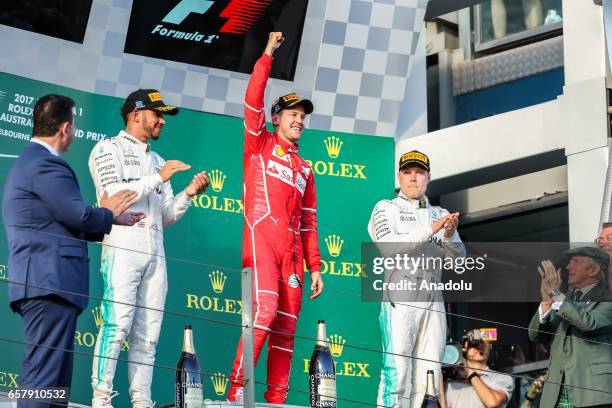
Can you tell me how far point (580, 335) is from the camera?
22.0 ft

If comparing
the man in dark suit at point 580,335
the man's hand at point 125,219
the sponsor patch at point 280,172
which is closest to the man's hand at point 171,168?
the man's hand at point 125,219

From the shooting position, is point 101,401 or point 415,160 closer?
point 101,401

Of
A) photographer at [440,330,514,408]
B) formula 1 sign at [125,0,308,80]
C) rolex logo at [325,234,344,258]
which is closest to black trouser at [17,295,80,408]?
photographer at [440,330,514,408]

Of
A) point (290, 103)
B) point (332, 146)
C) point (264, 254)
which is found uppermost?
point (332, 146)

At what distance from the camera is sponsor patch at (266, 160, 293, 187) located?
→ 7.14m

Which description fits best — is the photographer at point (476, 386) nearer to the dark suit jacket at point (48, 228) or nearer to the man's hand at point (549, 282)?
the man's hand at point (549, 282)

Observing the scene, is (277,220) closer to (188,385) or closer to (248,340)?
(188,385)

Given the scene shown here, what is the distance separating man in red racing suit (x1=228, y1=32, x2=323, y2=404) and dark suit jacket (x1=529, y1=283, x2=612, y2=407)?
3.96ft

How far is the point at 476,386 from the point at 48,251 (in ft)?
8.97

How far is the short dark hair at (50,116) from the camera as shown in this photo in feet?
17.8

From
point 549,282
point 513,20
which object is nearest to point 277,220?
point 549,282

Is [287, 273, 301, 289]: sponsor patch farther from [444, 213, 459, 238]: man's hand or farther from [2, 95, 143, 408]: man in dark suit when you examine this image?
[2, 95, 143, 408]: man in dark suit

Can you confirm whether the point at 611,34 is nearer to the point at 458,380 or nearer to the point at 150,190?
the point at 458,380

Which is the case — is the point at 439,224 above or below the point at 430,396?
above
